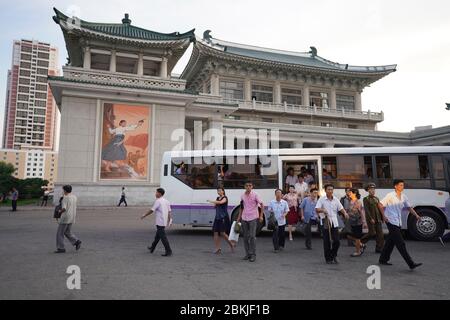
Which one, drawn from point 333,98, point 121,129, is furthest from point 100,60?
point 333,98

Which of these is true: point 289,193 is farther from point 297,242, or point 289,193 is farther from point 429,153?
point 429,153

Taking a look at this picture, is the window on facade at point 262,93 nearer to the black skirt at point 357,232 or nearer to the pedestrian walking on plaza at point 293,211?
the pedestrian walking on plaza at point 293,211

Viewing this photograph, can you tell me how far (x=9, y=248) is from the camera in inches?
318

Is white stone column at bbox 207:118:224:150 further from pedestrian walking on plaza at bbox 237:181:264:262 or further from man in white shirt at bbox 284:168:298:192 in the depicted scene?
pedestrian walking on plaza at bbox 237:181:264:262

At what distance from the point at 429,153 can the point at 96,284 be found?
428 inches

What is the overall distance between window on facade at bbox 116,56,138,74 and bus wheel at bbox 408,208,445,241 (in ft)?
87.4

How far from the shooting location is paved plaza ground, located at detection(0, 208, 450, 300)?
456 cm

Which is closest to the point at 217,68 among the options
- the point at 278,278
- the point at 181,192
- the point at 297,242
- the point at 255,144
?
the point at 255,144

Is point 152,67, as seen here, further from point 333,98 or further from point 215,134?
point 333,98

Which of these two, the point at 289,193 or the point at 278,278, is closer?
the point at 278,278

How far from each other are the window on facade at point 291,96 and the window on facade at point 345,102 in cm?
→ 577

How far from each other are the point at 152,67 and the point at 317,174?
24.4 m

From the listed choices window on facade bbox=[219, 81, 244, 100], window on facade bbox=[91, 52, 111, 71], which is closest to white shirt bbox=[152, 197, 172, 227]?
window on facade bbox=[91, 52, 111, 71]

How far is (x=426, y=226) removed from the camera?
10125 millimetres
